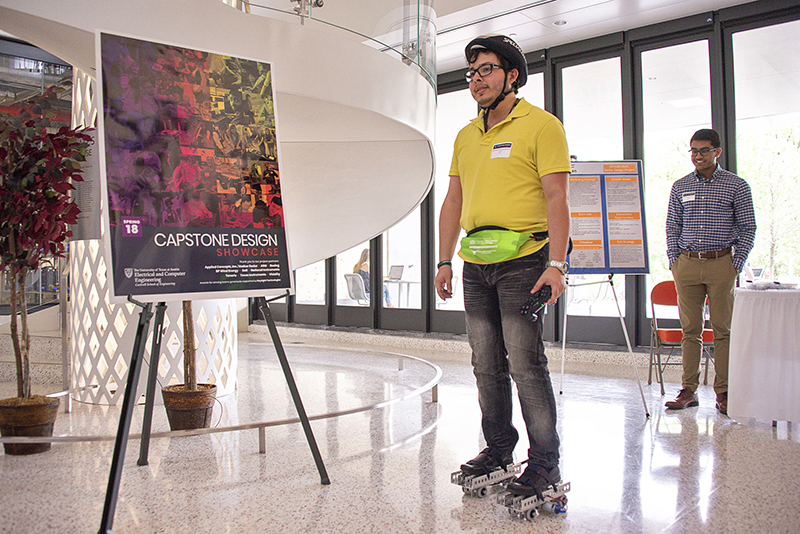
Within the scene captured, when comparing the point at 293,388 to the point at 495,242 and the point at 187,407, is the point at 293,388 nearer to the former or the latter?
the point at 495,242

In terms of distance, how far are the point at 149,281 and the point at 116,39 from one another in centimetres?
76

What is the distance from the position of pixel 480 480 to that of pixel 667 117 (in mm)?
4464

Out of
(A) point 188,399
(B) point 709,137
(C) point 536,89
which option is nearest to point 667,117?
(C) point 536,89

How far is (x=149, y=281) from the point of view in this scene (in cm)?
178

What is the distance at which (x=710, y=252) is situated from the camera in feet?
11.3

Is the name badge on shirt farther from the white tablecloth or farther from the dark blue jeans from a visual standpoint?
the white tablecloth

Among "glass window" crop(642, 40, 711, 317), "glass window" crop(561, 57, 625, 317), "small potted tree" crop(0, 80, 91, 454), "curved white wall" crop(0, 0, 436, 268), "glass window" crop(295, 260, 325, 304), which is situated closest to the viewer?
"curved white wall" crop(0, 0, 436, 268)

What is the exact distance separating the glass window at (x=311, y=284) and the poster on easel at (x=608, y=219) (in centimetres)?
463

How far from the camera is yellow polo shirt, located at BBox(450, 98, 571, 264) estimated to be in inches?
74.0

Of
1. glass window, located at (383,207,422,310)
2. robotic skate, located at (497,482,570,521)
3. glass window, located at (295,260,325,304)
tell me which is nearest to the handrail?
robotic skate, located at (497,482,570,521)

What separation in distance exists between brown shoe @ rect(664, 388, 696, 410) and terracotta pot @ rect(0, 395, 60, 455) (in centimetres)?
320

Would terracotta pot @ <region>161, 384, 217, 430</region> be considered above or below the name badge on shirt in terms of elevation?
below

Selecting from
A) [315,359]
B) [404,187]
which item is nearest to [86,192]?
[404,187]

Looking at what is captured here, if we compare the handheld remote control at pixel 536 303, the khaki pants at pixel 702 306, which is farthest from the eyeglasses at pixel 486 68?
the khaki pants at pixel 702 306
